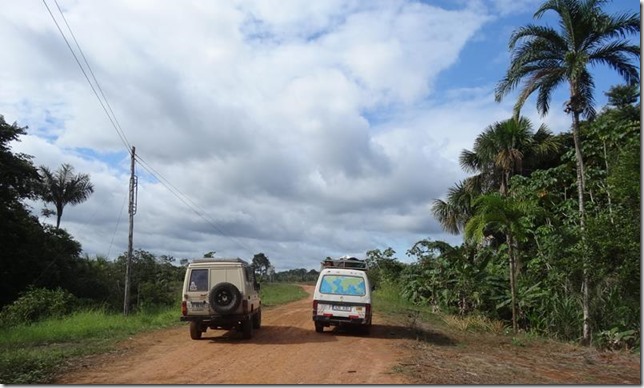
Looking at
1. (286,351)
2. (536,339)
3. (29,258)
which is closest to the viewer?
(286,351)

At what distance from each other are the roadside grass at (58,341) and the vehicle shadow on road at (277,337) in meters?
2.82

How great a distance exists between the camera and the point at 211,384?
29.3 ft

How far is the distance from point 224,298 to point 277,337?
6.95ft

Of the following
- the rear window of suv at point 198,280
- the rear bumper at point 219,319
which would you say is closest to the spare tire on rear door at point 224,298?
the rear bumper at point 219,319

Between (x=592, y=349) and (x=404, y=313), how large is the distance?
33.7ft

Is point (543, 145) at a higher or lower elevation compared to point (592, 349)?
higher

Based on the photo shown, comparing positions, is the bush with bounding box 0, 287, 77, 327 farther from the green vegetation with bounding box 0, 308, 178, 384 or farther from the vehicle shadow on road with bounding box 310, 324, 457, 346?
the vehicle shadow on road with bounding box 310, 324, 457, 346

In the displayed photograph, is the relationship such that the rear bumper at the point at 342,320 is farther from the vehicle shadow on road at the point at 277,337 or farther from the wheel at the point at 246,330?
the wheel at the point at 246,330

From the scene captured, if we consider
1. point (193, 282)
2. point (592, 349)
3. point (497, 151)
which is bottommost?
point (592, 349)

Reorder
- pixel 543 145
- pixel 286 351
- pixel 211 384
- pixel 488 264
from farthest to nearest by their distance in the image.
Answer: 1. pixel 543 145
2. pixel 488 264
3. pixel 286 351
4. pixel 211 384

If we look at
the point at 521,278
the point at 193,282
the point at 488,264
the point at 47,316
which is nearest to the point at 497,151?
the point at 488,264

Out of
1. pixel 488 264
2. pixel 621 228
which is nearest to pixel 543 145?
pixel 488 264

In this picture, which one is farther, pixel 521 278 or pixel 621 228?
pixel 521 278

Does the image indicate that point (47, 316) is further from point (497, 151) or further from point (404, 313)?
point (497, 151)
